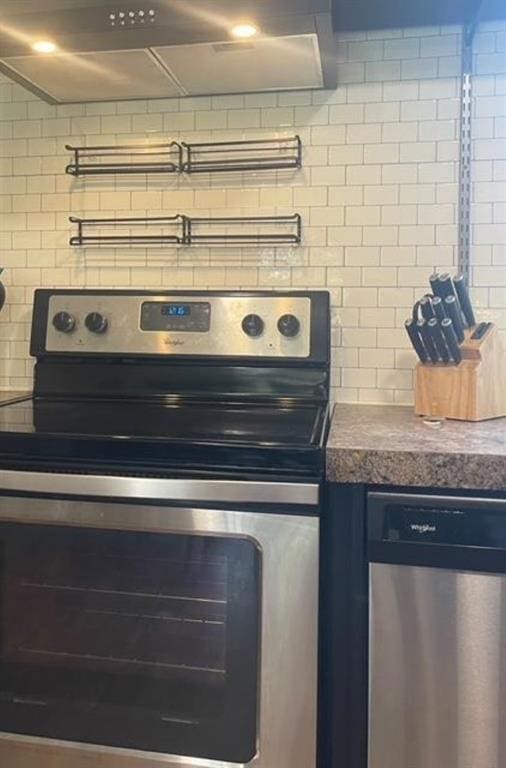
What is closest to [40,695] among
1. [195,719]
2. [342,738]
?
[195,719]

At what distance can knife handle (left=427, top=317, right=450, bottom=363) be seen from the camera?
1.41 m

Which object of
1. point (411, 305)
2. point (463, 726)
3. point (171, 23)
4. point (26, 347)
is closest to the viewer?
point (463, 726)

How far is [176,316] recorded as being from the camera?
174 cm

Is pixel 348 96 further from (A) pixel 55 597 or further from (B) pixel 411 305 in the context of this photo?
(A) pixel 55 597

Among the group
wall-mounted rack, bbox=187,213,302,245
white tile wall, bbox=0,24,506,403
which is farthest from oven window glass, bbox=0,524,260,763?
wall-mounted rack, bbox=187,213,302,245

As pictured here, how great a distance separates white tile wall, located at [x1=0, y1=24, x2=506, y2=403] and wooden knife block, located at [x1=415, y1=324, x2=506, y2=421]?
0.77 feet

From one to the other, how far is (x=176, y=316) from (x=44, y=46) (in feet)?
2.30

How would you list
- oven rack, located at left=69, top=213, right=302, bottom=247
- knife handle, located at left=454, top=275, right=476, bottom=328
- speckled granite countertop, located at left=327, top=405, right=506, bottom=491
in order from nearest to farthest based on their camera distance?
speckled granite countertop, located at left=327, top=405, right=506, bottom=491 < knife handle, located at left=454, top=275, right=476, bottom=328 < oven rack, located at left=69, top=213, right=302, bottom=247

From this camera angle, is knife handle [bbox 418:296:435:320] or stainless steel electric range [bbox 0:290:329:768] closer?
stainless steel electric range [bbox 0:290:329:768]

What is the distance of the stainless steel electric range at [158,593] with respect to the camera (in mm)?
1135

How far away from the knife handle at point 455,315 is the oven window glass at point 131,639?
680mm

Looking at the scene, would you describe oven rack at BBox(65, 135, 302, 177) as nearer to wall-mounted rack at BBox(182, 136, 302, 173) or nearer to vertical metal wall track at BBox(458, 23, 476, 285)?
wall-mounted rack at BBox(182, 136, 302, 173)

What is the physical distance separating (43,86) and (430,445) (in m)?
1.39

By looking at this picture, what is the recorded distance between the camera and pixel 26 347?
1917 millimetres
